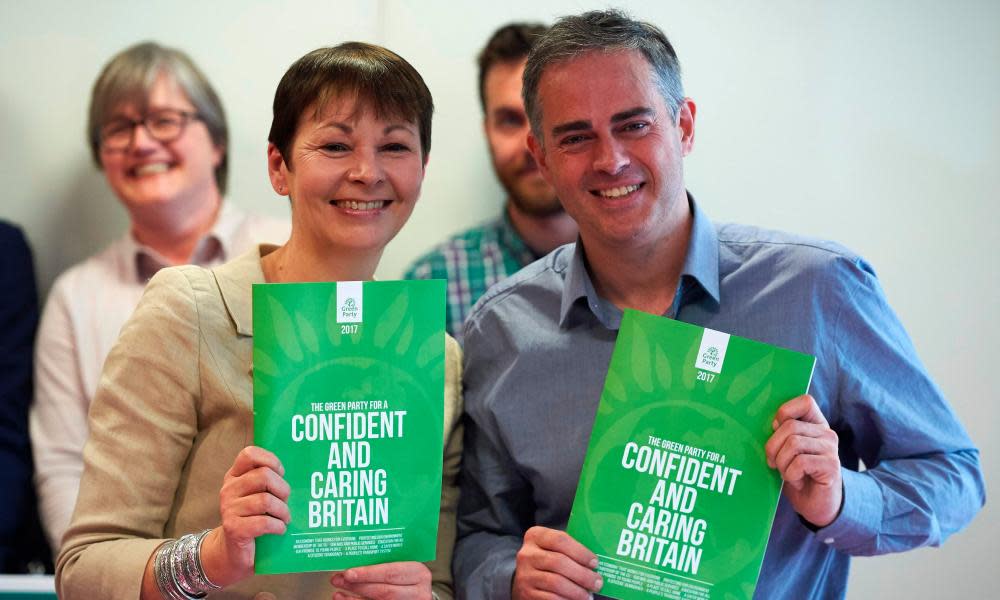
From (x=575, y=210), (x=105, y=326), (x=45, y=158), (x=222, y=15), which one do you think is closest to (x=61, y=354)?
(x=105, y=326)

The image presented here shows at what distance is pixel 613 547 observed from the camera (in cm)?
150

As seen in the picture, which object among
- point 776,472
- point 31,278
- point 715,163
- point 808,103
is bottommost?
point 31,278

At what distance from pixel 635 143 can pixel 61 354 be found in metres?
1.97

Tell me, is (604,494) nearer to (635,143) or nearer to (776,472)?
(776,472)

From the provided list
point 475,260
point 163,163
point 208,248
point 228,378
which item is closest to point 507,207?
point 475,260

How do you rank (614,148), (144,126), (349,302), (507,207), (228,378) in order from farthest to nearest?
(507,207) < (144,126) < (614,148) < (228,378) < (349,302)

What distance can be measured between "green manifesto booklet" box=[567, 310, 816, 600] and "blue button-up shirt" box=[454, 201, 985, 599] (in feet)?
0.53

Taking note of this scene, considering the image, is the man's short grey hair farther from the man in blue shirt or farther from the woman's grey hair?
the woman's grey hair

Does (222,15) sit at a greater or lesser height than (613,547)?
greater

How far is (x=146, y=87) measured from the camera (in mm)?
3041

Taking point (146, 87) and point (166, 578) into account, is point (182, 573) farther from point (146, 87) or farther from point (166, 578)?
point (146, 87)

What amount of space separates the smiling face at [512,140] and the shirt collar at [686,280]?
1251 mm

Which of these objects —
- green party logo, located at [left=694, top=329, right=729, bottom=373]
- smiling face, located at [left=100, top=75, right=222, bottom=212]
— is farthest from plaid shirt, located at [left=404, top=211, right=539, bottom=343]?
green party logo, located at [left=694, top=329, right=729, bottom=373]

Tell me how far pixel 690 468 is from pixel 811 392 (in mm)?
310
